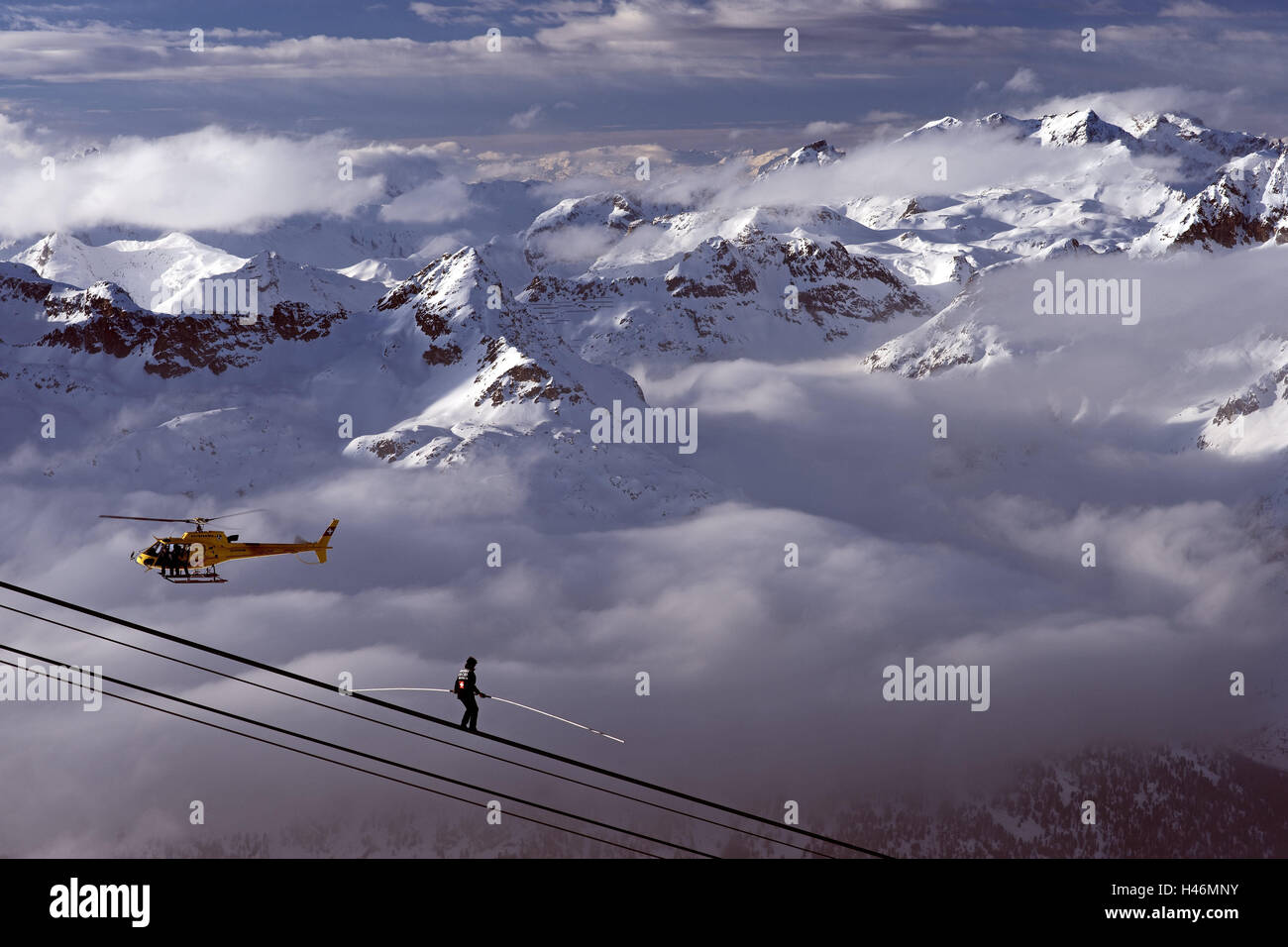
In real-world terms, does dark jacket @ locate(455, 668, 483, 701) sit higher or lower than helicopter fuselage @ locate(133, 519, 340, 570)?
lower

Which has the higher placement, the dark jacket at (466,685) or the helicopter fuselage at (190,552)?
the helicopter fuselage at (190,552)

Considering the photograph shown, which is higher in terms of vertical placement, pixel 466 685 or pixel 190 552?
pixel 190 552

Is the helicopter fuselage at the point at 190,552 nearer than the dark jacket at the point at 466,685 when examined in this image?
No

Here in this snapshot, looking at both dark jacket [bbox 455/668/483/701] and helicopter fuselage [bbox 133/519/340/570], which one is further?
helicopter fuselage [bbox 133/519/340/570]

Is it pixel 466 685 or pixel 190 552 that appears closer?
pixel 466 685
